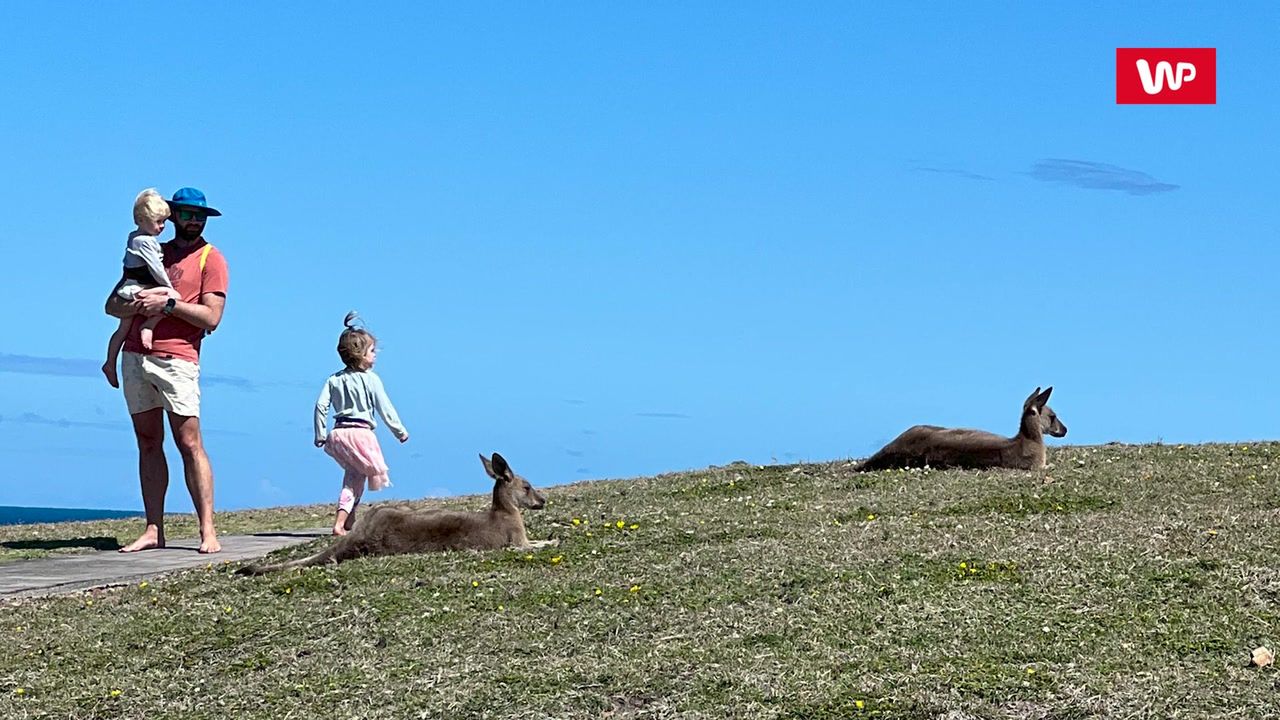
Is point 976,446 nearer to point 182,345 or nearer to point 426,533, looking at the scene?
point 426,533

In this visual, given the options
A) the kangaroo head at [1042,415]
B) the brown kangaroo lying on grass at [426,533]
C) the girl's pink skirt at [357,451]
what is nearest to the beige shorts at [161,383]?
the girl's pink skirt at [357,451]

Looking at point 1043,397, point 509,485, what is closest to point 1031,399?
point 1043,397

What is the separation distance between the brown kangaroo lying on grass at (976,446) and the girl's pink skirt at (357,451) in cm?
509

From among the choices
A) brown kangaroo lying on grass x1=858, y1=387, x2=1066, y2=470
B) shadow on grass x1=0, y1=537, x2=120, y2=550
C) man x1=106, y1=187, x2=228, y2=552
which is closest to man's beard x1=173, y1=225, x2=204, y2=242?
man x1=106, y1=187, x2=228, y2=552

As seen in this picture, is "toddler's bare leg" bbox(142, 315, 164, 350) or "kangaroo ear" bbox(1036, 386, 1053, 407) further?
"kangaroo ear" bbox(1036, 386, 1053, 407)

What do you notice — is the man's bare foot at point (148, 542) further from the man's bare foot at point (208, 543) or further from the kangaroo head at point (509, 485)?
the kangaroo head at point (509, 485)

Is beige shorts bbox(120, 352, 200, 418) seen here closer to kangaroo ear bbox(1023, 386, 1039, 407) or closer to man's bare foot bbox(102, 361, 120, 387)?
man's bare foot bbox(102, 361, 120, 387)

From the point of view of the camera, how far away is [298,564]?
11.0 metres

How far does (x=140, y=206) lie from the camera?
13.5 metres

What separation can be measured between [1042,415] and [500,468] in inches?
260

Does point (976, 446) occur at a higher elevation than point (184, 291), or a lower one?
lower

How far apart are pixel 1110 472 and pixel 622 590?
679 centimetres

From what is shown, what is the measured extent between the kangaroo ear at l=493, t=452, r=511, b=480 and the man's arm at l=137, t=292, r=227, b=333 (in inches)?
146

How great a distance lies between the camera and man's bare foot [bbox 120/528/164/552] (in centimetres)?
1449
